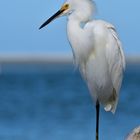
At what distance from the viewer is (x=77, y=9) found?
7047 millimetres

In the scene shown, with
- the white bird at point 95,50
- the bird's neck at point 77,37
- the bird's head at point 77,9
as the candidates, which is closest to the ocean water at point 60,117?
the white bird at point 95,50

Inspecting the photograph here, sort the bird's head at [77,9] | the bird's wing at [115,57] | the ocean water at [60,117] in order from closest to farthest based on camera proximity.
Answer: the bird's head at [77,9] < the bird's wing at [115,57] < the ocean water at [60,117]

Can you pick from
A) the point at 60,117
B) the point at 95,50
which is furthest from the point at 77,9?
the point at 60,117

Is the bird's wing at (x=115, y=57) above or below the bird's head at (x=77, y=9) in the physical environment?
below

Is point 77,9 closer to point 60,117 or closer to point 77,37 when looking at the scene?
point 77,37

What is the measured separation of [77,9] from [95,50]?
1.71 feet

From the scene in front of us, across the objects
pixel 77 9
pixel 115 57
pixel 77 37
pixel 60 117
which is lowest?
pixel 60 117

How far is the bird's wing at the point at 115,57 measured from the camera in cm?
722

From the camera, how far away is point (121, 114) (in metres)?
18.7

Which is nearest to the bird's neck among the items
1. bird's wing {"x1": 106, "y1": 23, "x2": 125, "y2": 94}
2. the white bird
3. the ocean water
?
the white bird

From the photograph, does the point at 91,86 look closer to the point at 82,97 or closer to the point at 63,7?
the point at 63,7

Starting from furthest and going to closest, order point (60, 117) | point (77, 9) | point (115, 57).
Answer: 1. point (60, 117)
2. point (115, 57)
3. point (77, 9)

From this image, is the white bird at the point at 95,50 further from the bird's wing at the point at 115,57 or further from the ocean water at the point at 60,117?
the ocean water at the point at 60,117

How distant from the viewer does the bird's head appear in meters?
7.05
